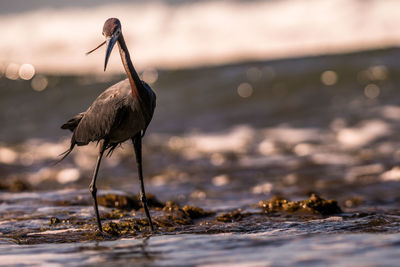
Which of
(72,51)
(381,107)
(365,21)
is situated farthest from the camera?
(72,51)

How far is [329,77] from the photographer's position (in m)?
18.4

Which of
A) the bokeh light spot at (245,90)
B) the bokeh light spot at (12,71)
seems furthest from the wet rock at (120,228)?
the bokeh light spot at (12,71)

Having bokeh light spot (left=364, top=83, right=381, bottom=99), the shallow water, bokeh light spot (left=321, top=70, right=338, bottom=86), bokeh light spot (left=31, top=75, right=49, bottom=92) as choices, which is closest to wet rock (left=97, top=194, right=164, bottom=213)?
the shallow water

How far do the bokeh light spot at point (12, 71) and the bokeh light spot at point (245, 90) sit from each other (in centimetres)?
1000

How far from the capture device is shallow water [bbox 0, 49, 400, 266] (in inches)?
191

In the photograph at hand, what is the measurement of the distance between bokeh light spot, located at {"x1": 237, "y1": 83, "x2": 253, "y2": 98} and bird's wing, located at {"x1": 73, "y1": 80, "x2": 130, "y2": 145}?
12251 millimetres

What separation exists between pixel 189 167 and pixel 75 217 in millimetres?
5525

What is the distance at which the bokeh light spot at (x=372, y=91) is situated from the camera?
16.0 m

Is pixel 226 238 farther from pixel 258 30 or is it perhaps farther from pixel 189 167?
pixel 258 30

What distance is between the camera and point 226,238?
16.9 feet

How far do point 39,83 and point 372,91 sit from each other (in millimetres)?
12418

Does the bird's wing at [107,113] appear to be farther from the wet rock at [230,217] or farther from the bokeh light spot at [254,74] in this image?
the bokeh light spot at [254,74]

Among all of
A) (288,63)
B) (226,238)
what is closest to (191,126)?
(288,63)

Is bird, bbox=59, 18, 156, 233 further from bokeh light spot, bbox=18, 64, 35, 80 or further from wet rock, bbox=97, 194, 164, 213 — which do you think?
bokeh light spot, bbox=18, 64, 35, 80
